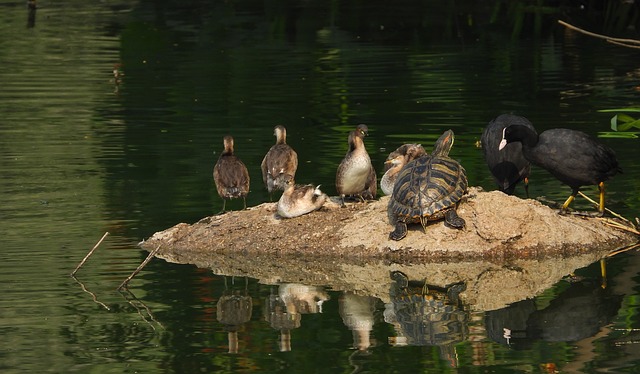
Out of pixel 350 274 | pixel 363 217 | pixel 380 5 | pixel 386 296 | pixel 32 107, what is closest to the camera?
pixel 386 296

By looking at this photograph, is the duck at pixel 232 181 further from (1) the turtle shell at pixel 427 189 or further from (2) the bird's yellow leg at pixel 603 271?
(2) the bird's yellow leg at pixel 603 271

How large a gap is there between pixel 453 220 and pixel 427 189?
392 millimetres

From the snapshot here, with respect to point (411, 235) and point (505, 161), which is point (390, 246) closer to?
point (411, 235)

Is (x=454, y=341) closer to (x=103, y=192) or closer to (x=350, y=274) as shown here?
(x=350, y=274)

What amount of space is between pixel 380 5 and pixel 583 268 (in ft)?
120

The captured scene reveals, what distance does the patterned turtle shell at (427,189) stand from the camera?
14.1 metres

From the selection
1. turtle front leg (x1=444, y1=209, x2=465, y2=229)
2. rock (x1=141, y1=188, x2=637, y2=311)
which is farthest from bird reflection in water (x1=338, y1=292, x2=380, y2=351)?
turtle front leg (x1=444, y1=209, x2=465, y2=229)

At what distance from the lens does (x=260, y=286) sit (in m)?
13.3

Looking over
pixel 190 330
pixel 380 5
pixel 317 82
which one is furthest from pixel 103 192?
pixel 380 5

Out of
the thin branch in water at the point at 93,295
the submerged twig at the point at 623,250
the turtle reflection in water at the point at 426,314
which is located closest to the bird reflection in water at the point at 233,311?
the thin branch in water at the point at 93,295

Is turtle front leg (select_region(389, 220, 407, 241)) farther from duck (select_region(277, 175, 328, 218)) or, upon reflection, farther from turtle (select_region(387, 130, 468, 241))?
duck (select_region(277, 175, 328, 218))

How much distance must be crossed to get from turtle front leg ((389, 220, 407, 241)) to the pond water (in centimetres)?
143

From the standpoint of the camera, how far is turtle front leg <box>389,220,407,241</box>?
14250 millimetres

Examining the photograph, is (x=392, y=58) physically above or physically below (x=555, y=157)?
below
